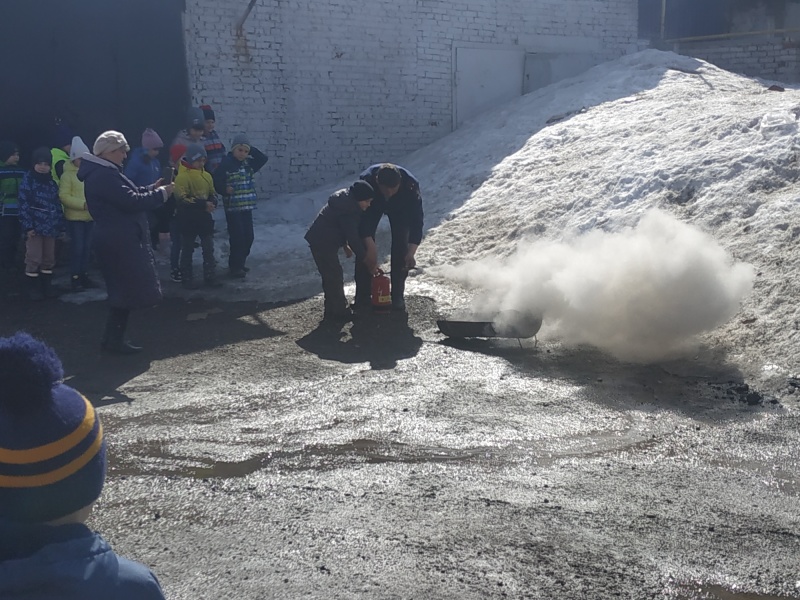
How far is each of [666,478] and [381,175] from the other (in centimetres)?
Result: 472

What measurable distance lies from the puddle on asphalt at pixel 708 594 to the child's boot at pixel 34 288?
8.31m

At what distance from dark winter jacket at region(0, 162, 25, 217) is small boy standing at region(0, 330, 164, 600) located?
30.3 ft

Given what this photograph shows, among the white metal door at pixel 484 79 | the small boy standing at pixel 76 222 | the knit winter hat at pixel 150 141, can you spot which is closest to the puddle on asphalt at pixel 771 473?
the small boy standing at pixel 76 222

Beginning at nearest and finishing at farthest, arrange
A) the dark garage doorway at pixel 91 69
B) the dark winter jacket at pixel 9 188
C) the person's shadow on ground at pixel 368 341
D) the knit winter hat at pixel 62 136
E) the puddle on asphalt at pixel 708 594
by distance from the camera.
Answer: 1. the puddle on asphalt at pixel 708 594
2. the person's shadow on ground at pixel 368 341
3. the dark winter jacket at pixel 9 188
4. the knit winter hat at pixel 62 136
5. the dark garage doorway at pixel 91 69

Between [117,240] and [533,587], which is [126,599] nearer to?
[533,587]

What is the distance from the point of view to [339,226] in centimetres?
848

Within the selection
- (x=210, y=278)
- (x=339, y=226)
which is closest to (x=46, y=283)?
(x=210, y=278)

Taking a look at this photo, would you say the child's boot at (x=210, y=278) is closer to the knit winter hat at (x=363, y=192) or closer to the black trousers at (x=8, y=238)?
the black trousers at (x=8, y=238)

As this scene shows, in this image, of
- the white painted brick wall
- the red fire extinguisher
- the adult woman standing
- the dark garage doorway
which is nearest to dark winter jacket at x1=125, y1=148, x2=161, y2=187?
the dark garage doorway

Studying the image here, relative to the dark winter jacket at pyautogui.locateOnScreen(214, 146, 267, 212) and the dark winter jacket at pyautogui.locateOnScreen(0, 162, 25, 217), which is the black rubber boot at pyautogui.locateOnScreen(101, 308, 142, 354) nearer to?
the dark winter jacket at pyautogui.locateOnScreen(214, 146, 267, 212)

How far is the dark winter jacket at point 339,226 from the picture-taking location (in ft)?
27.6

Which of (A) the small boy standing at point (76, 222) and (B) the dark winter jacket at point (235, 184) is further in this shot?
(B) the dark winter jacket at point (235, 184)

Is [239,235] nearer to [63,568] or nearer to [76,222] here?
[76,222]

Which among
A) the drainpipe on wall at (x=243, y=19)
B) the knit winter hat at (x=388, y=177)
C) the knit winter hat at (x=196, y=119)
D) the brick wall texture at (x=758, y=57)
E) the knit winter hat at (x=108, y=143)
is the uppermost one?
the drainpipe on wall at (x=243, y=19)
